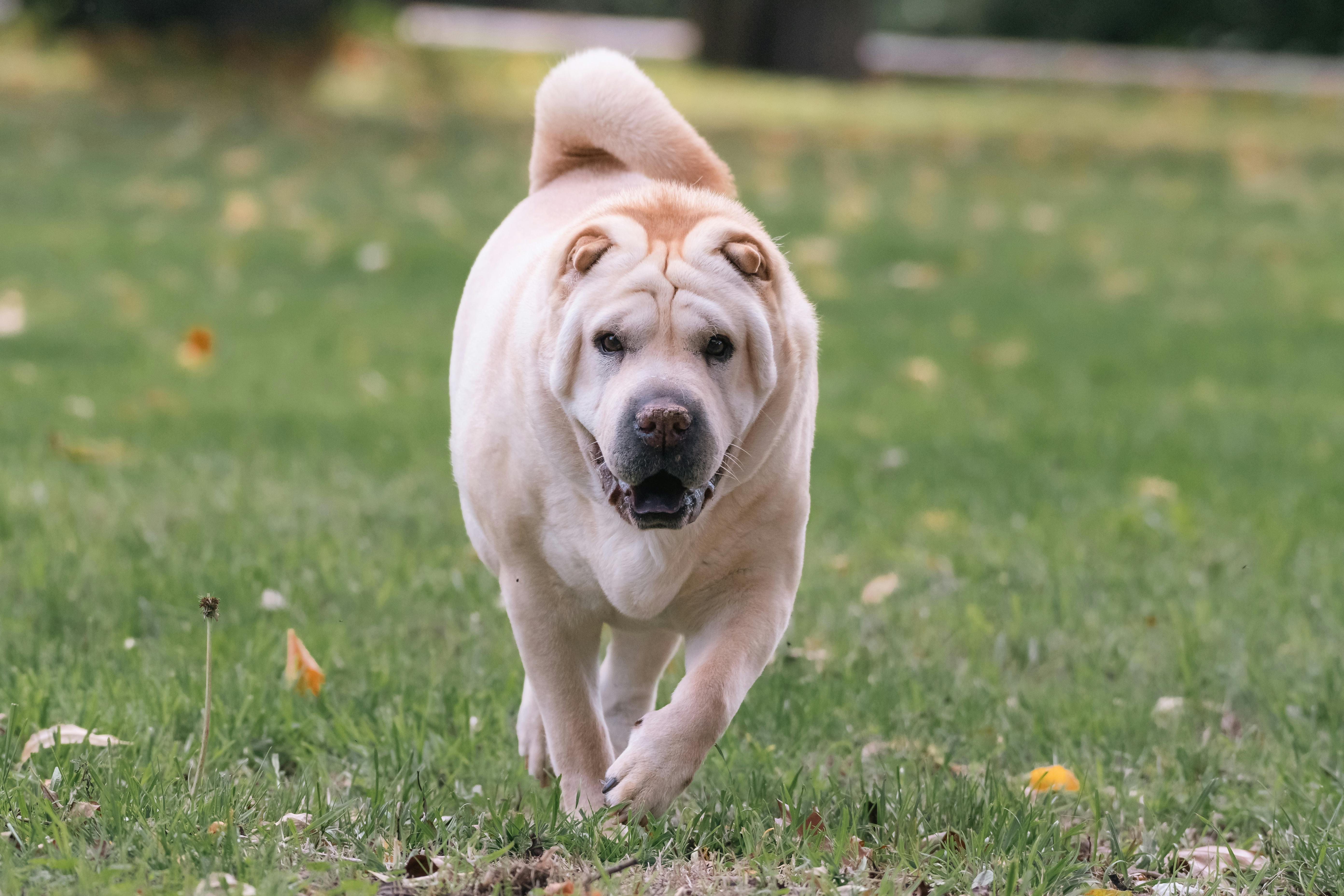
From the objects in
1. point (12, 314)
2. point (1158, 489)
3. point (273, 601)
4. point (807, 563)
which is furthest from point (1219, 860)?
point (12, 314)

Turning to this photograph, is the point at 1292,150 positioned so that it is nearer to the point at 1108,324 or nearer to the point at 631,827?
the point at 1108,324

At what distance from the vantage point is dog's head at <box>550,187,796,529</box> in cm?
271

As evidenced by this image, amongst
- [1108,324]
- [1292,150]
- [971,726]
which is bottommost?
[1292,150]

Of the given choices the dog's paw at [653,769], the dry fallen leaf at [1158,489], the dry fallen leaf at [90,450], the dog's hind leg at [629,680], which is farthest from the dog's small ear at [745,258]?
the dry fallen leaf at [90,450]

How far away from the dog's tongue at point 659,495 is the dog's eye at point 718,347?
237 mm

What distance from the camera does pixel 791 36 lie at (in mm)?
21984

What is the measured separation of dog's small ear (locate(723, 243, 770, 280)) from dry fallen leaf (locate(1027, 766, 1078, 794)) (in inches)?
48.4

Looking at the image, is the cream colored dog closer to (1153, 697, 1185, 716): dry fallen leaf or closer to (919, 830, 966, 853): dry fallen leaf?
(919, 830, 966, 853): dry fallen leaf

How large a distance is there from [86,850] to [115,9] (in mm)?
15606

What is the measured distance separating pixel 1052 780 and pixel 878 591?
1.38 m

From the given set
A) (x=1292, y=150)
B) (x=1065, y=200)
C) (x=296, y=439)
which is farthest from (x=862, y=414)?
(x=1292, y=150)

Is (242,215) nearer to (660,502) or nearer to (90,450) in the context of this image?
(90,450)

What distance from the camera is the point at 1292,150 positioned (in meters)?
17.4

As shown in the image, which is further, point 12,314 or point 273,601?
point 12,314
